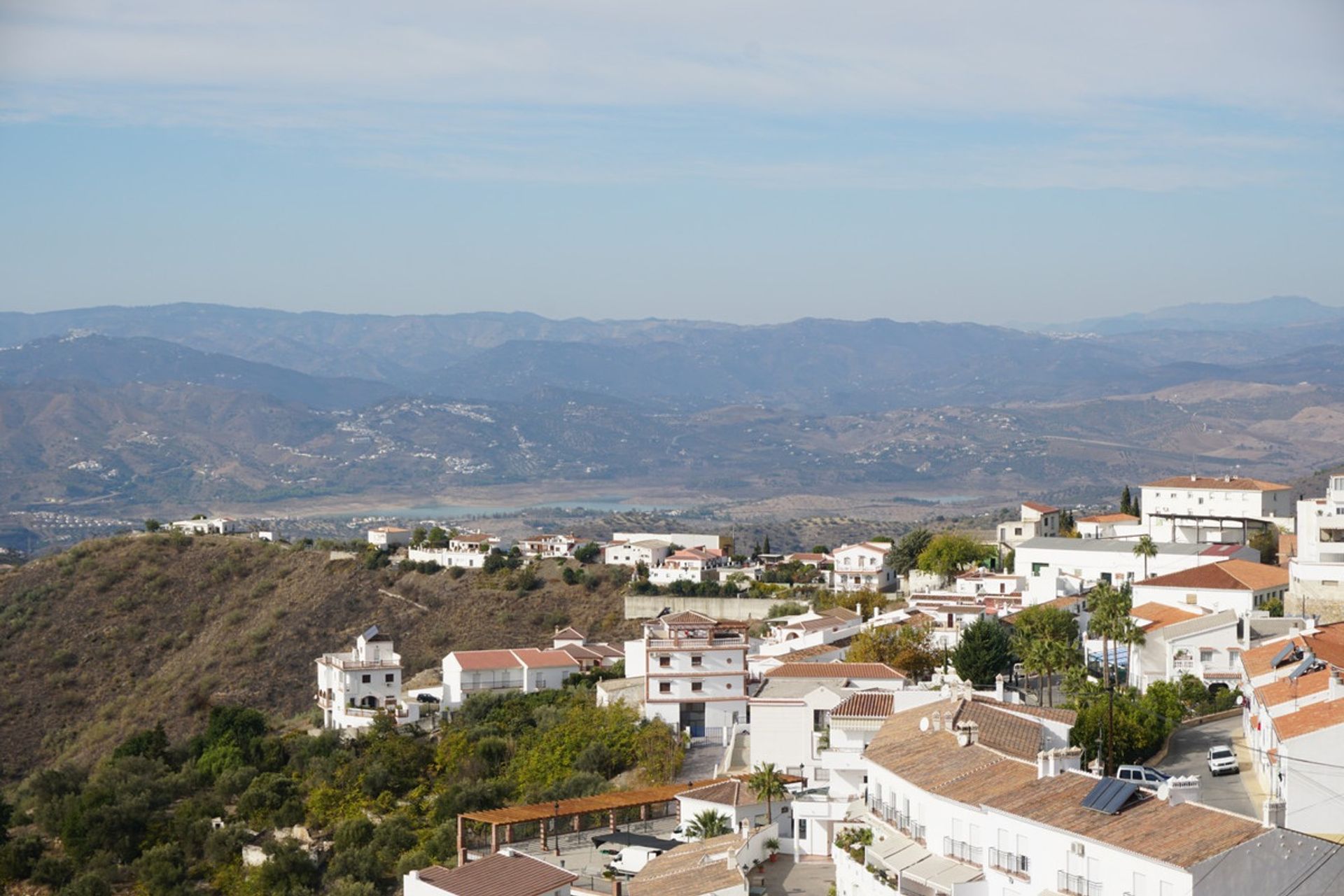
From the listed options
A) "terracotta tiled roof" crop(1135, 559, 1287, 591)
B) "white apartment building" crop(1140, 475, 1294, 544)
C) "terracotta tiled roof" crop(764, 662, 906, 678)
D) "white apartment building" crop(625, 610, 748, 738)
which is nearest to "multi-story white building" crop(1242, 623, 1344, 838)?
"terracotta tiled roof" crop(764, 662, 906, 678)

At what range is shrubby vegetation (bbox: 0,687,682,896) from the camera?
33312 mm

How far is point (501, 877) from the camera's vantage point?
78.7 ft

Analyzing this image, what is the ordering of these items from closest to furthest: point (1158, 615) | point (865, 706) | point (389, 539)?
1. point (865, 706)
2. point (1158, 615)
3. point (389, 539)

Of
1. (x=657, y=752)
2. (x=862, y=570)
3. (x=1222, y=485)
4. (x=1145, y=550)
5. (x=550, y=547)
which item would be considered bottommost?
(x=550, y=547)

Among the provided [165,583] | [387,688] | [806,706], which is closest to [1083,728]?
[806,706]

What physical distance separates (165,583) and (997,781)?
62.9 metres

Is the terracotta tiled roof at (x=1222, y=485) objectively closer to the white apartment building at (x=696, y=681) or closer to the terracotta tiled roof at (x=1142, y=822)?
the white apartment building at (x=696, y=681)

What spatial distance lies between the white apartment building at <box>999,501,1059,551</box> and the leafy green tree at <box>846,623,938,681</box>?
21.2 metres

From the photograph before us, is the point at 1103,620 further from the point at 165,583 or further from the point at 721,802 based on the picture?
the point at 165,583

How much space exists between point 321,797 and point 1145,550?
22115 millimetres

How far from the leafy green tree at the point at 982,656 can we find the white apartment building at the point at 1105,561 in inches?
449

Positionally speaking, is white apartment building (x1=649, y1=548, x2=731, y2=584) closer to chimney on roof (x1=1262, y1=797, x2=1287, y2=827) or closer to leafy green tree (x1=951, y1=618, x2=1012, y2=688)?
leafy green tree (x1=951, y1=618, x2=1012, y2=688)

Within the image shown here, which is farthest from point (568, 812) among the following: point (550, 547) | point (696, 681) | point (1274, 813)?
point (550, 547)

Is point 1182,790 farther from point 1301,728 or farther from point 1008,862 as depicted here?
point 1301,728
